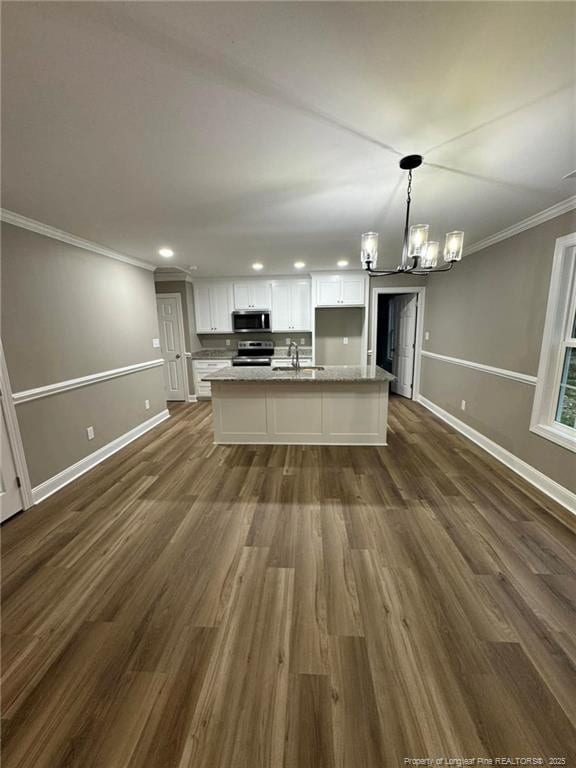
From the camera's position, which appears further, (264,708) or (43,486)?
(43,486)

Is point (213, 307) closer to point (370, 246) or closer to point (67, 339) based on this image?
point (67, 339)

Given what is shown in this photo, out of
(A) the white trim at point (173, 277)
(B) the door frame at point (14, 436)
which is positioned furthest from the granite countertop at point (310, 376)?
(A) the white trim at point (173, 277)

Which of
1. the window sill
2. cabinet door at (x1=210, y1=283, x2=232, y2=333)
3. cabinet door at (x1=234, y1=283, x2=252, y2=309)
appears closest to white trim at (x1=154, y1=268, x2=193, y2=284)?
cabinet door at (x1=210, y1=283, x2=232, y2=333)

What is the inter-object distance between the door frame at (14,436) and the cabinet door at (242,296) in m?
3.85

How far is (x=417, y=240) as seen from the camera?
1995 millimetres

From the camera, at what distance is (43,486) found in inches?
101

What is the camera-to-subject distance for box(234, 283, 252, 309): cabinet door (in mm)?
5559

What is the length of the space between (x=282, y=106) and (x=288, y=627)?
2.47 metres

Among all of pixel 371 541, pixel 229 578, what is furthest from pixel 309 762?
pixel 371 541

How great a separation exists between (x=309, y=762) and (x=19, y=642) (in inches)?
56.0

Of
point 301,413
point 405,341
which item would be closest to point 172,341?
point 301,413

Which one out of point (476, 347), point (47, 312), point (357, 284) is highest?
point (357, 284)

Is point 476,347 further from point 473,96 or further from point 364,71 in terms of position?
point 364,71

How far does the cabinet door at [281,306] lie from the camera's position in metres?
5.54
